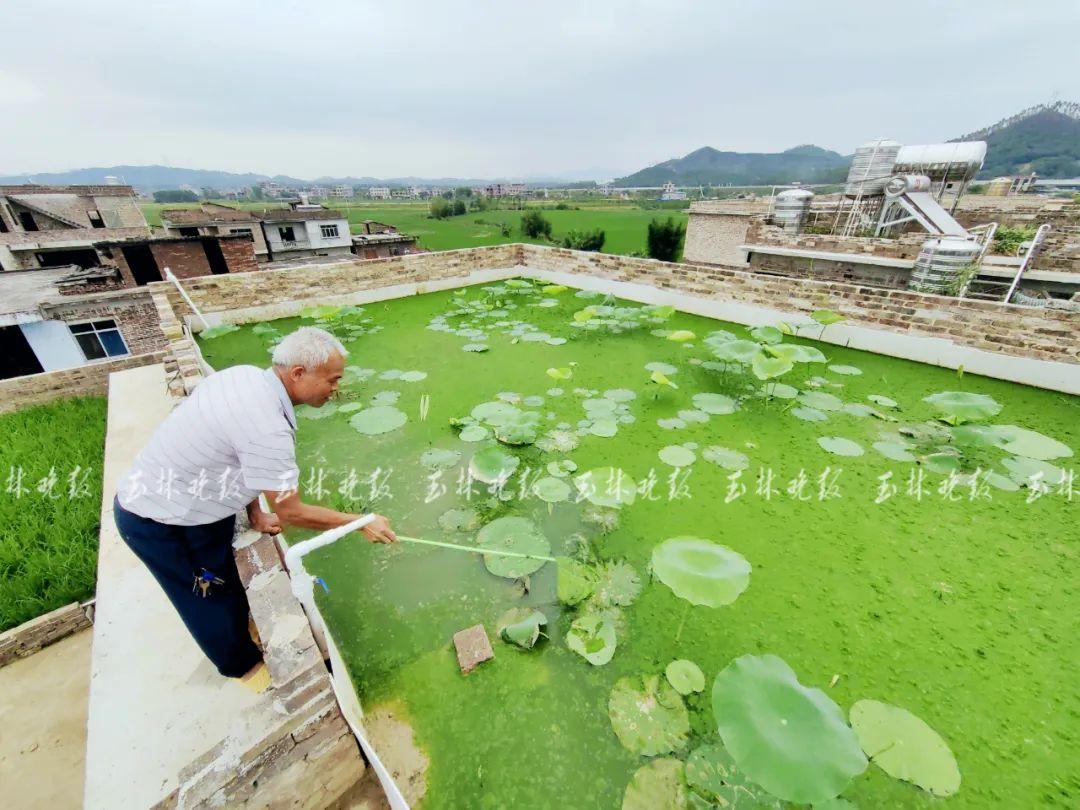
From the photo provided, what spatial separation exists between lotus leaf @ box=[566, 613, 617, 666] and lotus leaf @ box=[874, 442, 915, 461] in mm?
2709

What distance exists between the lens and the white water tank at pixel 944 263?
5.40 meters

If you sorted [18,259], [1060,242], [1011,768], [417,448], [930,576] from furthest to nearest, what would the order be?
[18,259]
[1060,242]
[417,448]
[930,576]
[1011,768]

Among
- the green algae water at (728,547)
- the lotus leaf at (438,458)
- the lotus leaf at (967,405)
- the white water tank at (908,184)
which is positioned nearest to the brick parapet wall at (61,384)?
the green algae water at (728,547)

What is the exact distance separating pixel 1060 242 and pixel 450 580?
1015cm

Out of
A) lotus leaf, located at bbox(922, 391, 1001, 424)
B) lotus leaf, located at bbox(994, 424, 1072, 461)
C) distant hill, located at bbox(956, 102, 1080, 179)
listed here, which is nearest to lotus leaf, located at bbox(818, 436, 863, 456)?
lotus leaf, located at bbox(922, 391, 1001, 424)

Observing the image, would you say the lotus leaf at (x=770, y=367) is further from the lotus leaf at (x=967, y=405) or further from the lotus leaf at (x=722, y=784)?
the lotus leaf at (x=722, y=784)

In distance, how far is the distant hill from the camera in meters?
54.6

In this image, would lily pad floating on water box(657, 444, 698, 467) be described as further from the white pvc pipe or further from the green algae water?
the white pvc pipe

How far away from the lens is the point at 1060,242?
644cm

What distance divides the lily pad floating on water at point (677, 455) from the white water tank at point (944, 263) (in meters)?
5.25

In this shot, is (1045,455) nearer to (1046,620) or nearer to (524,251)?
(1046,620)

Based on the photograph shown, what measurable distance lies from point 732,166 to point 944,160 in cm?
17176

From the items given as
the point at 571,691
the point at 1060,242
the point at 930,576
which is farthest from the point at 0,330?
the point at 1060,242

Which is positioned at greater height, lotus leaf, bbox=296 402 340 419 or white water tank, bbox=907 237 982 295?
white water tank, bbox=907 237 982 295
